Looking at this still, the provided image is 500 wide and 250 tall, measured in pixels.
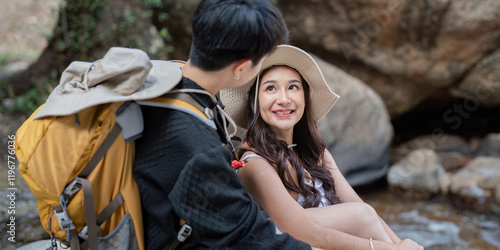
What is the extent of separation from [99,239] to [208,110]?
1.69 ft

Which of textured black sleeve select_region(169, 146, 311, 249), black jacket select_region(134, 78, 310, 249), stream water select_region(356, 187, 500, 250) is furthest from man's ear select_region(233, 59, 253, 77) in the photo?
stream water select_region(356, 187, 500, 250)

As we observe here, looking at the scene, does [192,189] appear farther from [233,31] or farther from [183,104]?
[233,31]

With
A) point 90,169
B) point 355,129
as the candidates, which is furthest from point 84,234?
point 355,129

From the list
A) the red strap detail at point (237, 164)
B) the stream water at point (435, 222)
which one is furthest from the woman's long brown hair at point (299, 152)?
the stream water at point (435, 222)

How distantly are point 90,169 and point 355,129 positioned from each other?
431 centimetres

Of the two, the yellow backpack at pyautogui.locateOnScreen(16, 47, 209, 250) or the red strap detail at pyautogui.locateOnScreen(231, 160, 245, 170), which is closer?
the yellow backpack at pyautogui.locateOnScreen(16, 47, 209, 250)

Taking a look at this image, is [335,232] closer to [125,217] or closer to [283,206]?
[283,206]

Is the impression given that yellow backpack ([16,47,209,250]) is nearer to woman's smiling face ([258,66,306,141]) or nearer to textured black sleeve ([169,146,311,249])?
textured black sleeve ([169,146,311,249])

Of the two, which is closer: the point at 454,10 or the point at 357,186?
the point at 357,186

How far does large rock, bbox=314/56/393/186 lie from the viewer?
205 inches

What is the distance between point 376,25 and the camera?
620 centimetres

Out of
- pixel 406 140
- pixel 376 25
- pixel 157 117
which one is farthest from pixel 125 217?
pixel 406 140

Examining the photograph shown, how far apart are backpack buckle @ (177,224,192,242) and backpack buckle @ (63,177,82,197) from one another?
340mm

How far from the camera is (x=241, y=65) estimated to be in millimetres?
1450
